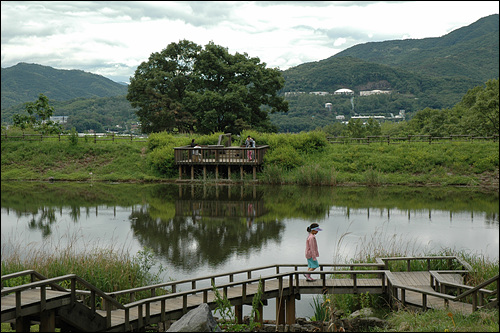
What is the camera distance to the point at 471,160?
3425 centimetres

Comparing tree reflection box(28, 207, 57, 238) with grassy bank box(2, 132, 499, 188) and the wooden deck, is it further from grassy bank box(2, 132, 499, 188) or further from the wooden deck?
the wooden deck

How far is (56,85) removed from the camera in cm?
6191

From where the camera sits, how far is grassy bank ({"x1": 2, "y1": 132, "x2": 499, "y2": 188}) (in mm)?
33000

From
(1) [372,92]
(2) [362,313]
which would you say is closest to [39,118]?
(2) [362,313]

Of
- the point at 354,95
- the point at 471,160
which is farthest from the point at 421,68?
the point at 471,160

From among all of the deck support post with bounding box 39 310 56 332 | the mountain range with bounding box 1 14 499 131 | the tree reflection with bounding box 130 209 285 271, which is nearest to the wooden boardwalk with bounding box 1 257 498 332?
the deck support post with bounding box 39 310 56 332

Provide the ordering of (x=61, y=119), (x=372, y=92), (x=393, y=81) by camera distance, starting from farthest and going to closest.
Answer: (x=393, y=81) → (x=372, y=92) → (x=61, y=119)

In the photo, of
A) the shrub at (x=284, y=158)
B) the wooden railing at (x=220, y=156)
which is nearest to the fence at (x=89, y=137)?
the wooden railing at (x=220, y=156)

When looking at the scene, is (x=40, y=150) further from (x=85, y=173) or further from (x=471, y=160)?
(x=471, y=160)

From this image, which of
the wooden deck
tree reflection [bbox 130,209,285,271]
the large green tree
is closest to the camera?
tree reflection [bbox 130,209,285,271]

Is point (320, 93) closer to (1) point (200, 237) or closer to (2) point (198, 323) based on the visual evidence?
(1) point (200, 237)

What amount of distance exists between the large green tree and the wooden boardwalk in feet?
105

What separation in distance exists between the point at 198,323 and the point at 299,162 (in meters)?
27.1

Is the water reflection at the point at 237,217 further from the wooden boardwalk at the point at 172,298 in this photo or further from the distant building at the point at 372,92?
the distant building at the point at 372,92
